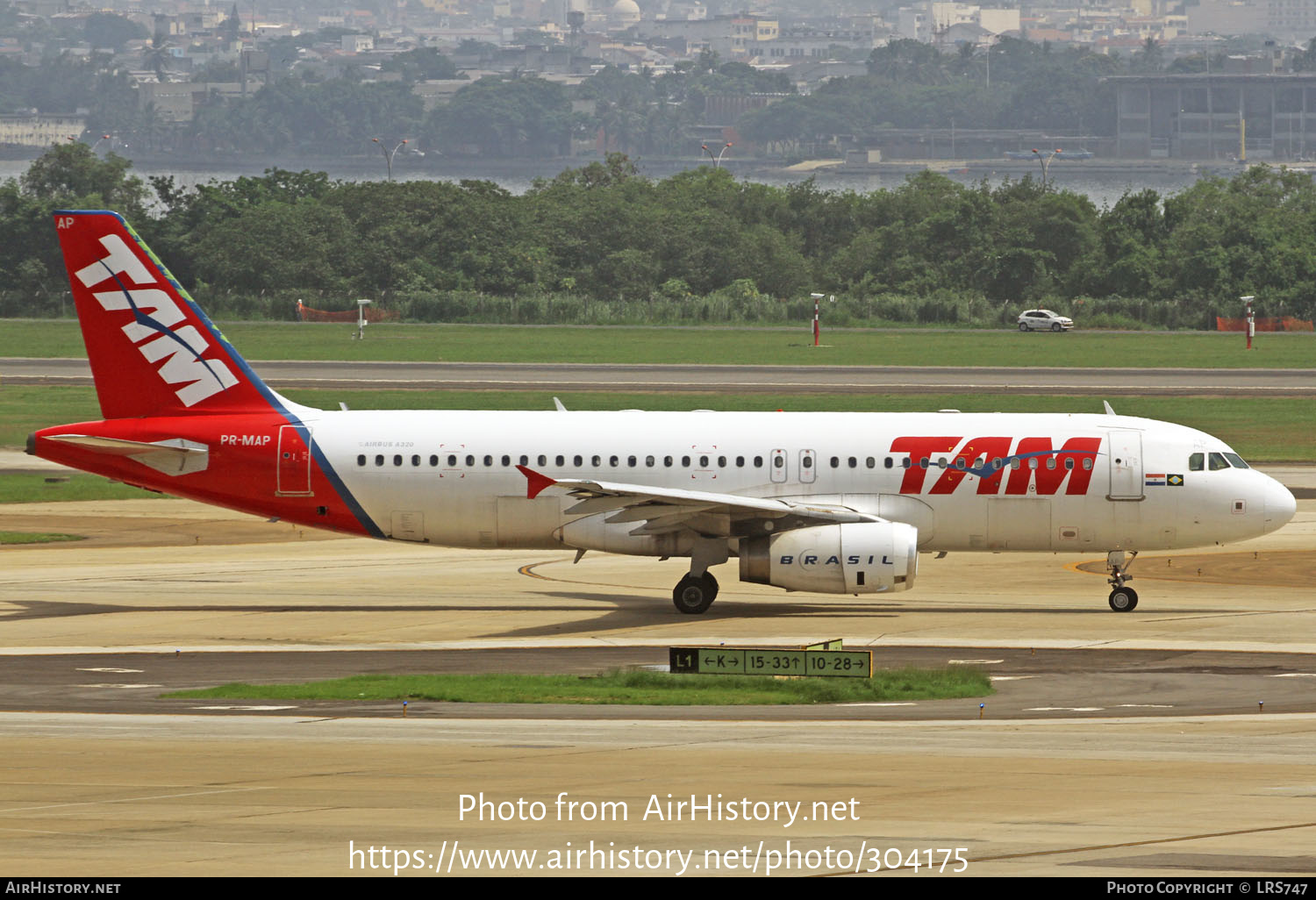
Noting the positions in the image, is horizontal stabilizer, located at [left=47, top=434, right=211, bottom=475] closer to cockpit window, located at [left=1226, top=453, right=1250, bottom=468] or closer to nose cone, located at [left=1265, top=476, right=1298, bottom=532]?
cockpit window, located at [left=1226, top=453, right=1250, bottom=468]

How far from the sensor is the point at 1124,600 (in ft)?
132

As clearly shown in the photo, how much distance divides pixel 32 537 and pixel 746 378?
47.9 m

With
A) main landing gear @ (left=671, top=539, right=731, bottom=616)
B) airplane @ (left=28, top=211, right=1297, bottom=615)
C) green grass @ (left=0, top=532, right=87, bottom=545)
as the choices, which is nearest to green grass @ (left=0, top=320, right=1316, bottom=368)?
green grass @ (left=0, top=532, right=87, bottom=545)

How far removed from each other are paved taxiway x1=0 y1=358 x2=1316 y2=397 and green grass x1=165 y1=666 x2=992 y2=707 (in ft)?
175

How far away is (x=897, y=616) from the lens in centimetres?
3988

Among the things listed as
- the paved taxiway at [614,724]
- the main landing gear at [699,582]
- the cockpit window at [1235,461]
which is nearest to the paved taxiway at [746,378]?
the paved taxiway at [614,724]

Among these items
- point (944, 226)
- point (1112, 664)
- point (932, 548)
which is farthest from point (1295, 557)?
point (944, 226)

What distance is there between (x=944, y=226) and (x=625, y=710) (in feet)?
390

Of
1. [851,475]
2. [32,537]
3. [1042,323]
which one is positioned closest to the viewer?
[851,475]

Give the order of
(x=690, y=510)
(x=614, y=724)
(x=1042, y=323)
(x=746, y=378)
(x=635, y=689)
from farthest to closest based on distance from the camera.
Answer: (x=1042, y=323)
(x=746, y=378)
(x=690, y=510)
(x=635, y=689)
(x=614, y=724)

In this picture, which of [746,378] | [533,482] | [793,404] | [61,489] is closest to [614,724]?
[533,482]

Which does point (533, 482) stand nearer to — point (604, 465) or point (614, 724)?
point (604, 465)

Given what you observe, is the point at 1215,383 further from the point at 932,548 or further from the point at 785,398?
the point at 932,548

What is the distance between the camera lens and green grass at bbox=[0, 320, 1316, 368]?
103375mm
